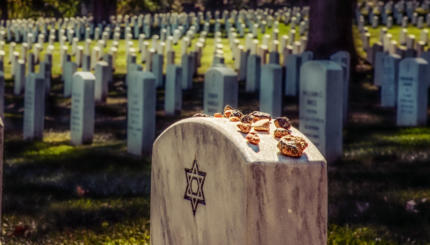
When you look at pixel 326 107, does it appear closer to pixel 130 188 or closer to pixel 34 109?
pixel 130 188

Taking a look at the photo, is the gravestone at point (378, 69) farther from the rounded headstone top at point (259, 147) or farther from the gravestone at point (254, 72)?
the rounded headstone top at point (259, 147)

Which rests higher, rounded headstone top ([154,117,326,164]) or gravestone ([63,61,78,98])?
rounded headstone top ([154,117,326,164])

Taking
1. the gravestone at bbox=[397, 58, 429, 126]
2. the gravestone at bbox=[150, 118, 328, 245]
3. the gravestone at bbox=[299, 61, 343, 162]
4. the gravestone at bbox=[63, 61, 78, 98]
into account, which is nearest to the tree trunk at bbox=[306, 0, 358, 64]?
the gravestone at bbox=[63, 61, 78, 98]

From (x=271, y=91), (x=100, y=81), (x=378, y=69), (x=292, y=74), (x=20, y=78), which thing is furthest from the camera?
(x=20, y=78)

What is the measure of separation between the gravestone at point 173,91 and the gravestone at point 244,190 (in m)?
10.7

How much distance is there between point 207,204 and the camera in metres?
3.75

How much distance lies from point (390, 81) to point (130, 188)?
763 centimetres

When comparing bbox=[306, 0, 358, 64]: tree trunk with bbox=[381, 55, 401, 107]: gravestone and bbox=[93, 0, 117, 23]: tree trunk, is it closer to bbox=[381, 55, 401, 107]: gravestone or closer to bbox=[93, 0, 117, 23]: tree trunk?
bbox=[381, 55, 401, 107]: gravestone

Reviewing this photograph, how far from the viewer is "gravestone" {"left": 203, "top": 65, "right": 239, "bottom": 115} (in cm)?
1064

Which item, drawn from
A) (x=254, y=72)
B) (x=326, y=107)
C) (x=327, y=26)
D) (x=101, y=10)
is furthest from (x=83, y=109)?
(x=101, y=10)

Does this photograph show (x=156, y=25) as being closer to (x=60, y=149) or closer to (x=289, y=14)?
(x=289, y=14)

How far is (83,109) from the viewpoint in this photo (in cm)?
1255

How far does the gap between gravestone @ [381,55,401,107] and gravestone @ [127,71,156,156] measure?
5.26m

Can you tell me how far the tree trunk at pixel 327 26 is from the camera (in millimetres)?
19016
